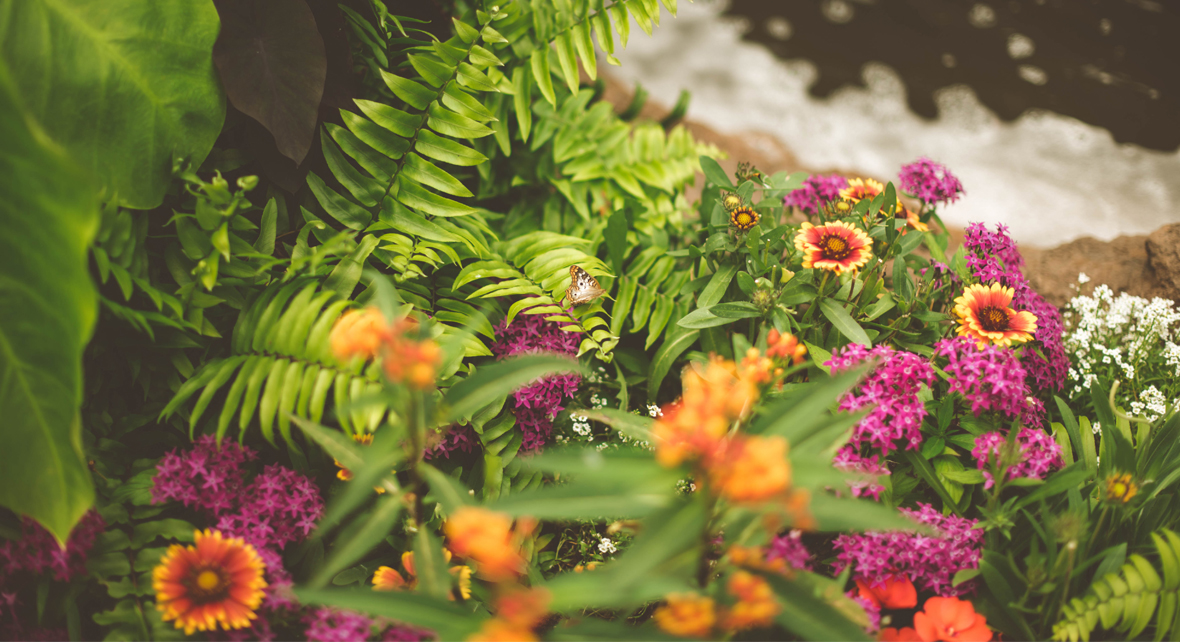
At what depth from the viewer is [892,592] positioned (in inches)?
58.0

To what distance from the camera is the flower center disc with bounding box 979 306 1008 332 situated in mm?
1641

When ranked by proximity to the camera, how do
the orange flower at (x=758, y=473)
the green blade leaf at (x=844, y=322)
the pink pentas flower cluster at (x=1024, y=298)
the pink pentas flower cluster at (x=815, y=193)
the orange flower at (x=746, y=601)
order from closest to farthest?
the orange flower at (x=758, y=473) → the orange flower at (x=746, y=601) → the green blade leaf at (x=844, y=322) → the pink pentas flower cluster at (x=1024, y=298) → the pink pentas flower cluster at (x=815, y=193)

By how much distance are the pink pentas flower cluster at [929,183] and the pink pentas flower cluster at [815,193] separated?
210mm

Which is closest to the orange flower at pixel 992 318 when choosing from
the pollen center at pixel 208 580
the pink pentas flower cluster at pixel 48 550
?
the pollen center at pixel 208 580

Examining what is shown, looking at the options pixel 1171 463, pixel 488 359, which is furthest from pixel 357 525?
pixel 1171 463

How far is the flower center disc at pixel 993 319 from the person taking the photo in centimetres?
164

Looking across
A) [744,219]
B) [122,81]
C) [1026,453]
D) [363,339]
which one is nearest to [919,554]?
[1026,453]

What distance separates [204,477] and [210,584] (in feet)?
0.90

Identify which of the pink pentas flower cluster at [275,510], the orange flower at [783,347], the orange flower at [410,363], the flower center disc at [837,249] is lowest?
the pink pentas flower cluster at [275,510]

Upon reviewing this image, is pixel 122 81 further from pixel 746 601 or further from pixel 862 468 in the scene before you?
pixel 862 468

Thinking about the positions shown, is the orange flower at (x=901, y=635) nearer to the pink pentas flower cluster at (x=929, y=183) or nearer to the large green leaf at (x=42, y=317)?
the pink pentas flower cluster at (x=929, y=183)

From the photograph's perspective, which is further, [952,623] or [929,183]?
[929,183]

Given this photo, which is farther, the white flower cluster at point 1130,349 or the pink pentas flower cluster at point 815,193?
the pink pentas flower cluster at point 815,193

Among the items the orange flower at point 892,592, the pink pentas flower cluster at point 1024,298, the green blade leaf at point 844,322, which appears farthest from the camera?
the pink pentas flower cluster at point 1024,298
